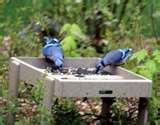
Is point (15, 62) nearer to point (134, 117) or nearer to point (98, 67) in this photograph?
point (98, 67)

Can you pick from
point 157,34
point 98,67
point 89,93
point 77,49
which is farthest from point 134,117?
point 157,34

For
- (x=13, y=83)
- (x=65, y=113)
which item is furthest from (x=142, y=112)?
(x=13, y=83)

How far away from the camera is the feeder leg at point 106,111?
541 cm

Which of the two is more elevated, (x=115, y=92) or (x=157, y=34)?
(x=157, y=34)

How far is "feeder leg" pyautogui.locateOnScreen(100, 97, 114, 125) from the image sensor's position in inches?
213

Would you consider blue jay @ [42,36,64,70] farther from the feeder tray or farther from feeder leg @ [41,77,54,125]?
feeder leg @ [41,77,54,125]

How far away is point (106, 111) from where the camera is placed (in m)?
5.55

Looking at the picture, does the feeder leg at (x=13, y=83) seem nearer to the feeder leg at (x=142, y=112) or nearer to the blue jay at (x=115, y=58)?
the blue jay at (x=115, y=58)

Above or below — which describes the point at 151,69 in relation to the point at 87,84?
above

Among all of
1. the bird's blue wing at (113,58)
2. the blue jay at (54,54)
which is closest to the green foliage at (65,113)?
the blue jay at (54,54)

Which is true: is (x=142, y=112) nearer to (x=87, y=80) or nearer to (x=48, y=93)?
(x=87, y=80)

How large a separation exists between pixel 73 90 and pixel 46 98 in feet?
0.64

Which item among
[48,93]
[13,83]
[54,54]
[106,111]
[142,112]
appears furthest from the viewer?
[106,111]

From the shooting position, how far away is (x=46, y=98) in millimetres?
4762
